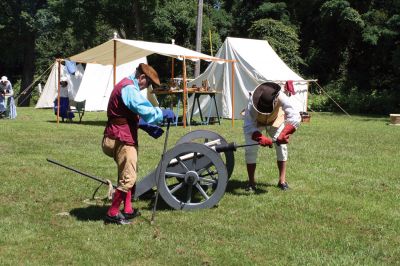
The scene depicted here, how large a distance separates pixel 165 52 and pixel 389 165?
304 inches

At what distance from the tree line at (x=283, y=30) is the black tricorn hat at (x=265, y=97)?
67.3 ft

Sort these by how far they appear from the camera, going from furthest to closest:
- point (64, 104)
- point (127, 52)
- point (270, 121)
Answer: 1. point (64, 104)
2. point (127, 52)
3. point (270, 121)

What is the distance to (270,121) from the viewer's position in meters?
6.54

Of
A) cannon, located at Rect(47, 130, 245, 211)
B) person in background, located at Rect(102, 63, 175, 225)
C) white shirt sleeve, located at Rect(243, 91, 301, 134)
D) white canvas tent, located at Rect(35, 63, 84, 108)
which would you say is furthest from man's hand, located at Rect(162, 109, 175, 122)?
white canvas tent, located at Rect(35, 63, 84, 108)

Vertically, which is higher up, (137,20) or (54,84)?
(137,20)

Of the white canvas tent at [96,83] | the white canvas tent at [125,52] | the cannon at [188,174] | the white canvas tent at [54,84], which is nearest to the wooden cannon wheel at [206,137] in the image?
the cannon at [188,174]

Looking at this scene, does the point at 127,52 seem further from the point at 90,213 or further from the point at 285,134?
the point at 90,213

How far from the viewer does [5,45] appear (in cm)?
3450

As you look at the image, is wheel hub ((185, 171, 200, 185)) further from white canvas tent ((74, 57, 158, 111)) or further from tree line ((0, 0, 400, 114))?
tree line ((0, 0, 400, 114))

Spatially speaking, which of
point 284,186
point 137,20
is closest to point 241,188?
point 284,186

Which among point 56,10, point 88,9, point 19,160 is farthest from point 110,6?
point 19,160

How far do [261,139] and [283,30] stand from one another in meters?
23.8

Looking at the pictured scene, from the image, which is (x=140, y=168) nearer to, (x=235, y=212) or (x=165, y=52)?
(x=235, y=212)

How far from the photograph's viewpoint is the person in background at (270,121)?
615 cm
